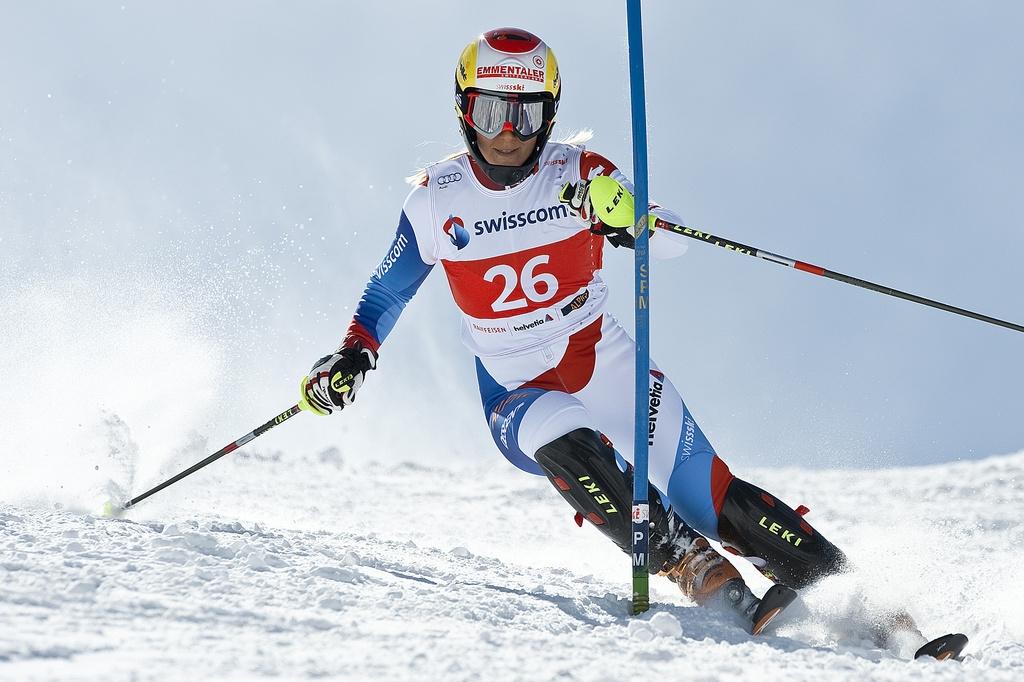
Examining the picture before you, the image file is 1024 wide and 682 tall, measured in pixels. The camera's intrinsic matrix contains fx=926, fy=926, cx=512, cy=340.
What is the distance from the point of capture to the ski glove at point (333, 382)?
4109mm

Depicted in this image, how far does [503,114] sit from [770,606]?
226 centimetres

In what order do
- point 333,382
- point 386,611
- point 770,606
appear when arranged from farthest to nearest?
1. point 333,382
2. point 770,606
3. point 386,611

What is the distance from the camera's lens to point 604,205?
3867mm

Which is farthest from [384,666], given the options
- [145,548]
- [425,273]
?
[425,273]

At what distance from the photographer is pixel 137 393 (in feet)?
23.4

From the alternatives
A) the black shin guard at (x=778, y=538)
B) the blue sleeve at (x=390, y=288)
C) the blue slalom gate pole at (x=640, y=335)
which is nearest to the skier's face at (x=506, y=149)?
the blue sleeve at (x=390, y=288)

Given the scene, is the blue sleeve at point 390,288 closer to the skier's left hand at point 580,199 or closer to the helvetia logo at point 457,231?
the helvetia logo at point 457,231

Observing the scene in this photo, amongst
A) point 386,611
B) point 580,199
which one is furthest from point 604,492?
point 580,199

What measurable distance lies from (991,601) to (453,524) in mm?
4664

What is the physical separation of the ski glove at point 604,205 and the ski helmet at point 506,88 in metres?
0.29

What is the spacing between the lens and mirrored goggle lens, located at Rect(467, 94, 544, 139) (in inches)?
157

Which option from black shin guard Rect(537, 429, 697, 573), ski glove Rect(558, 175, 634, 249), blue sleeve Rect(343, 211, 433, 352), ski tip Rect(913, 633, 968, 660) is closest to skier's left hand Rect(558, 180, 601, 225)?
ski glove Rect(558, 175, 634, 249)

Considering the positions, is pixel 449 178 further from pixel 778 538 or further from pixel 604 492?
pixel 778 538

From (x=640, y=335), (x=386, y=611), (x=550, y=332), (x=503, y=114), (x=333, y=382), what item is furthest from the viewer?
(x=550, y=332)
